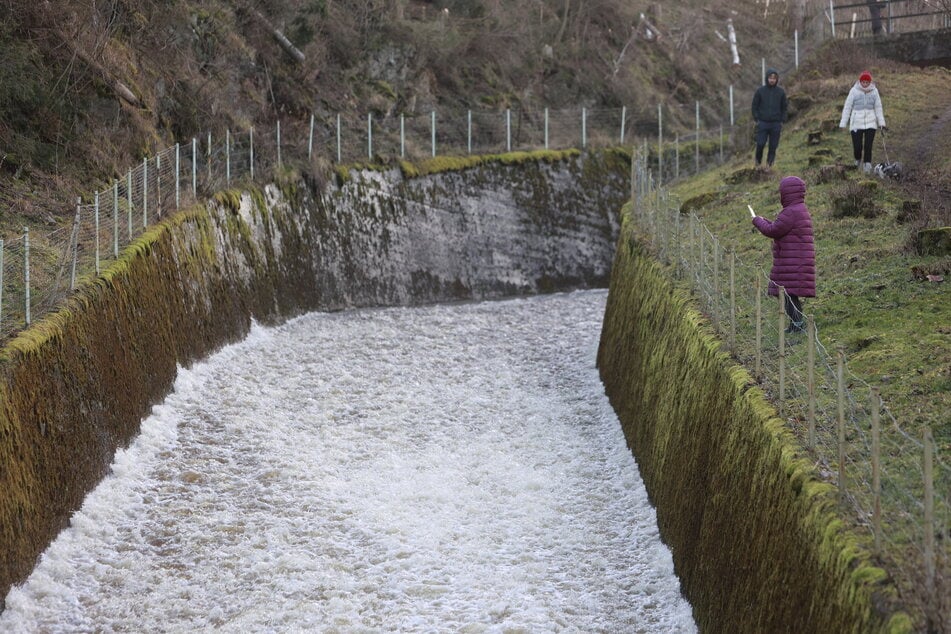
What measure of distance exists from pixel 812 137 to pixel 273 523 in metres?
16.5

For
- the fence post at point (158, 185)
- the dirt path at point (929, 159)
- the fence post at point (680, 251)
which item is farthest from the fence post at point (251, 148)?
the dirt path at point (929, 159)

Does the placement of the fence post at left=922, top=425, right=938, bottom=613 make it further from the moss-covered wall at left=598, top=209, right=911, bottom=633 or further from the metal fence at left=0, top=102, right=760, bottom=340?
the metal fence at left=0, top=102, right=760, bottom=340

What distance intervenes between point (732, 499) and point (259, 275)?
16.4m

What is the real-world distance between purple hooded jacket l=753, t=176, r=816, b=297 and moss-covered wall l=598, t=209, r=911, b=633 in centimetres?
107

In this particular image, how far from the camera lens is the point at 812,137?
2625 cm

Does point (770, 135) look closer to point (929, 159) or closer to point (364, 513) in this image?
point (929, 159)

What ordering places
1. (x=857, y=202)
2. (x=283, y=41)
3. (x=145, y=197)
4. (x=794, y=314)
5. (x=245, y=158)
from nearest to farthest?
(x=794, y=314) < (x=857, y=202) < (x=145, y=197) < (x=245, y=158) < (x=283, y=41)

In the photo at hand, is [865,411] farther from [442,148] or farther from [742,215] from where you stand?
[442,148]

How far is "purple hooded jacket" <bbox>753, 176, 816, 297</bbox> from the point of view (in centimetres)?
1255

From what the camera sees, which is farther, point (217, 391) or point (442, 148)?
point (442, 148)

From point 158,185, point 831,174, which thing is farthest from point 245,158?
point 831,174

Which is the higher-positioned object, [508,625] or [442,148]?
[442,148]

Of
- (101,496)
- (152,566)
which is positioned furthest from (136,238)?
(152,566)

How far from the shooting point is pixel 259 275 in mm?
25078
